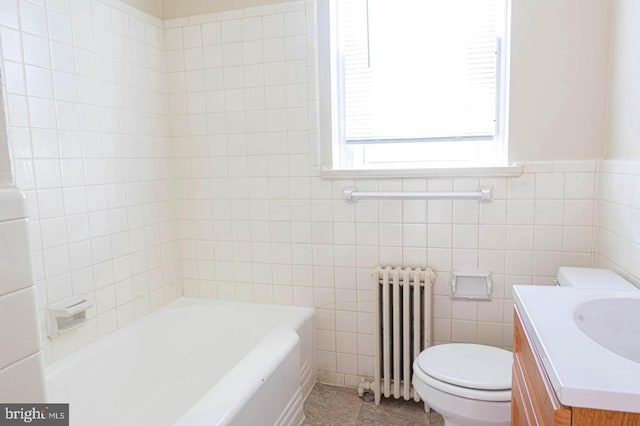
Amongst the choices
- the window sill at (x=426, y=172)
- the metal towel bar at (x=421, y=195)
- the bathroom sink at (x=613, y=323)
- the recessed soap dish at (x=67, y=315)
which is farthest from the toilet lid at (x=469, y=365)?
the recessed soap dish at (x=67, y=315)

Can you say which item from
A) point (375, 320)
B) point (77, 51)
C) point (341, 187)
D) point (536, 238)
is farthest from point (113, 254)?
point (536, 238)

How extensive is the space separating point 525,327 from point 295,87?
1.61 m

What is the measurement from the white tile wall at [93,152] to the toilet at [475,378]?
1.46 m

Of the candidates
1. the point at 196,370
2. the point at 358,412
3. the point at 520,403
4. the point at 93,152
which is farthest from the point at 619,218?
the point at 93,152

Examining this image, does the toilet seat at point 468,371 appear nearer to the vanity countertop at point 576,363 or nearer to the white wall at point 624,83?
the vanity countertop at point 576,363

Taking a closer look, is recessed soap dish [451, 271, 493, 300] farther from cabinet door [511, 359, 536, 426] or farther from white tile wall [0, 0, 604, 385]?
cabinet door [511, 359, 536, 426]

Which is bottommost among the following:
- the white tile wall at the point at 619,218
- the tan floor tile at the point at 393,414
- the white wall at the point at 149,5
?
the tan floor tile at the point at 393,414

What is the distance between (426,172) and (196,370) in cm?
149

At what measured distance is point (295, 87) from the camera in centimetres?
223

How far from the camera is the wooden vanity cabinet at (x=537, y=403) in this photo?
2.38 ft

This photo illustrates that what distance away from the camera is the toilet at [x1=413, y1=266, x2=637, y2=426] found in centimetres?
149

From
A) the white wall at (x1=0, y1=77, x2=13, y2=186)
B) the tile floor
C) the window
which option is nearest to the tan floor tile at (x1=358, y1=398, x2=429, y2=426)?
the tile floor

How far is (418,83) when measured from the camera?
2.13 m

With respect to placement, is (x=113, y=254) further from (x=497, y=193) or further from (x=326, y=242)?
(x=497, y=193)
